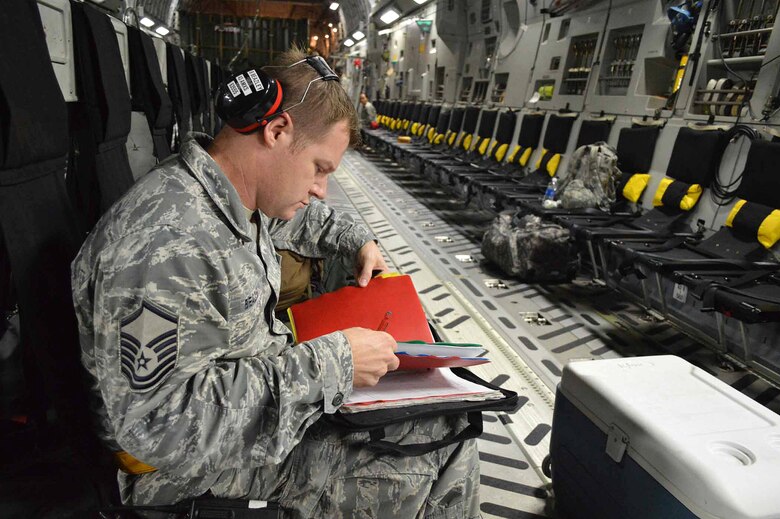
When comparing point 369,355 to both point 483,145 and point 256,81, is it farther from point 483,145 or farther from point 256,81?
point 483,145

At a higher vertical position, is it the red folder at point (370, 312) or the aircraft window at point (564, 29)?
the aircraft window at point (564, 29)

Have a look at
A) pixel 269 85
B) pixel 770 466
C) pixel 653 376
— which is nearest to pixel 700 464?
pixel 770 466

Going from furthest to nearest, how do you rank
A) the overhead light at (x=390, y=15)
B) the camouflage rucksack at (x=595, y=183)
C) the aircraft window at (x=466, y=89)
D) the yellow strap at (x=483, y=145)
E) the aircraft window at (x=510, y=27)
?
the overhead light at (x=390, y=15)
the aircraft window at (x=466, y=89)
the yellow strap at (x=483, y=145)
the aircraft window at (x=510, y=27)
the camouflage rucksack at (x=595, y=183)

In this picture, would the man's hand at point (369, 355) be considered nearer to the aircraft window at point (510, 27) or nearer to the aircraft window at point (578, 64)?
the aircraft window at point (578, 64)

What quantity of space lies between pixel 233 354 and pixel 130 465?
354mm

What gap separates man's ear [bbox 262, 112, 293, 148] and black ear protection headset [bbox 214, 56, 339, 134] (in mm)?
11

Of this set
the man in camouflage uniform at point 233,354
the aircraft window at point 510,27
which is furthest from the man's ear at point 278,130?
the aircraft window at point 510,27

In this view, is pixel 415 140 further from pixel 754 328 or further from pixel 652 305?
pixel 754 328

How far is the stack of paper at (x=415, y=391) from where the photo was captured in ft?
4.18

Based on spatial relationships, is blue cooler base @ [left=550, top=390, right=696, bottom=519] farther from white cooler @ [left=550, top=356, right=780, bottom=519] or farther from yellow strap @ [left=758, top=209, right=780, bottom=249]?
yellow strap @ [left=758, top=209, right=780, bottom=249]

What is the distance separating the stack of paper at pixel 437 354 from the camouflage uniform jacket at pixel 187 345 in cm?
18

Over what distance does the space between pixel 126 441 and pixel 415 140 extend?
1055 cm

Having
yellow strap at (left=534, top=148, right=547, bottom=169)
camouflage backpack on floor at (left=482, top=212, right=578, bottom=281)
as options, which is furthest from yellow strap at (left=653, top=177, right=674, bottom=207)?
yellow strap at (left=534, top=148, right=547, bottom=169)

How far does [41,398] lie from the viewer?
3.92 feet
